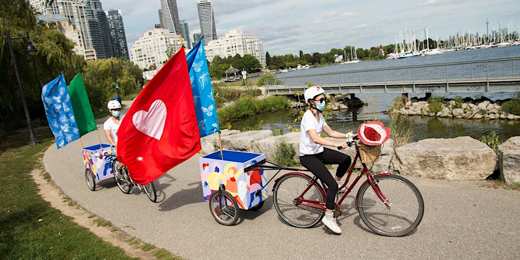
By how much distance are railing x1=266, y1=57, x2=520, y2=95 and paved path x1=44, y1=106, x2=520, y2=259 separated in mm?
9725

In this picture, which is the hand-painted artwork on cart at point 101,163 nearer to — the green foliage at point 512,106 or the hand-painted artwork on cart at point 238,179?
the hand-painted artwork on cart at point 238,179

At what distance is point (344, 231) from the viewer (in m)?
4.79

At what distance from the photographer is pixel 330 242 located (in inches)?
179

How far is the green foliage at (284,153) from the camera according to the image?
27.9ft

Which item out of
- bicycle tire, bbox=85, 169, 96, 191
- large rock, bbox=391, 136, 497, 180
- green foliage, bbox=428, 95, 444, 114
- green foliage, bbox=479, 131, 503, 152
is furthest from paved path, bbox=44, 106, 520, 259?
green foliage, bbox=428, 95, 444, 114

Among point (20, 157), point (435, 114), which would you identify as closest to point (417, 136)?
point (435, 114)

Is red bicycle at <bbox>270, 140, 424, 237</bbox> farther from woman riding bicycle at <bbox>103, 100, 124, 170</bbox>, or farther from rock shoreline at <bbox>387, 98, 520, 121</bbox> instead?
rock shoreline at <bbox>387, 98, 520, 121</bbox>

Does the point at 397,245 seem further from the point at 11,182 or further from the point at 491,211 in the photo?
the point at 11,182

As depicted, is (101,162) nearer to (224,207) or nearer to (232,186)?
(224,207)

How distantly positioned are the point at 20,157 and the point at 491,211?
16359 millimetres

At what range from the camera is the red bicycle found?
4.39 metres

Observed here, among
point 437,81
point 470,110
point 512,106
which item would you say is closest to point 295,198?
point 512,106

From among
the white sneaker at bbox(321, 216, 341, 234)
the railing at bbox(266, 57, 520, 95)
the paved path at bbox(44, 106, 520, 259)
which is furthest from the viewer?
the railing at bbox(266, 57, 520, 95)

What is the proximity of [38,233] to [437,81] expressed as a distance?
24.7m
